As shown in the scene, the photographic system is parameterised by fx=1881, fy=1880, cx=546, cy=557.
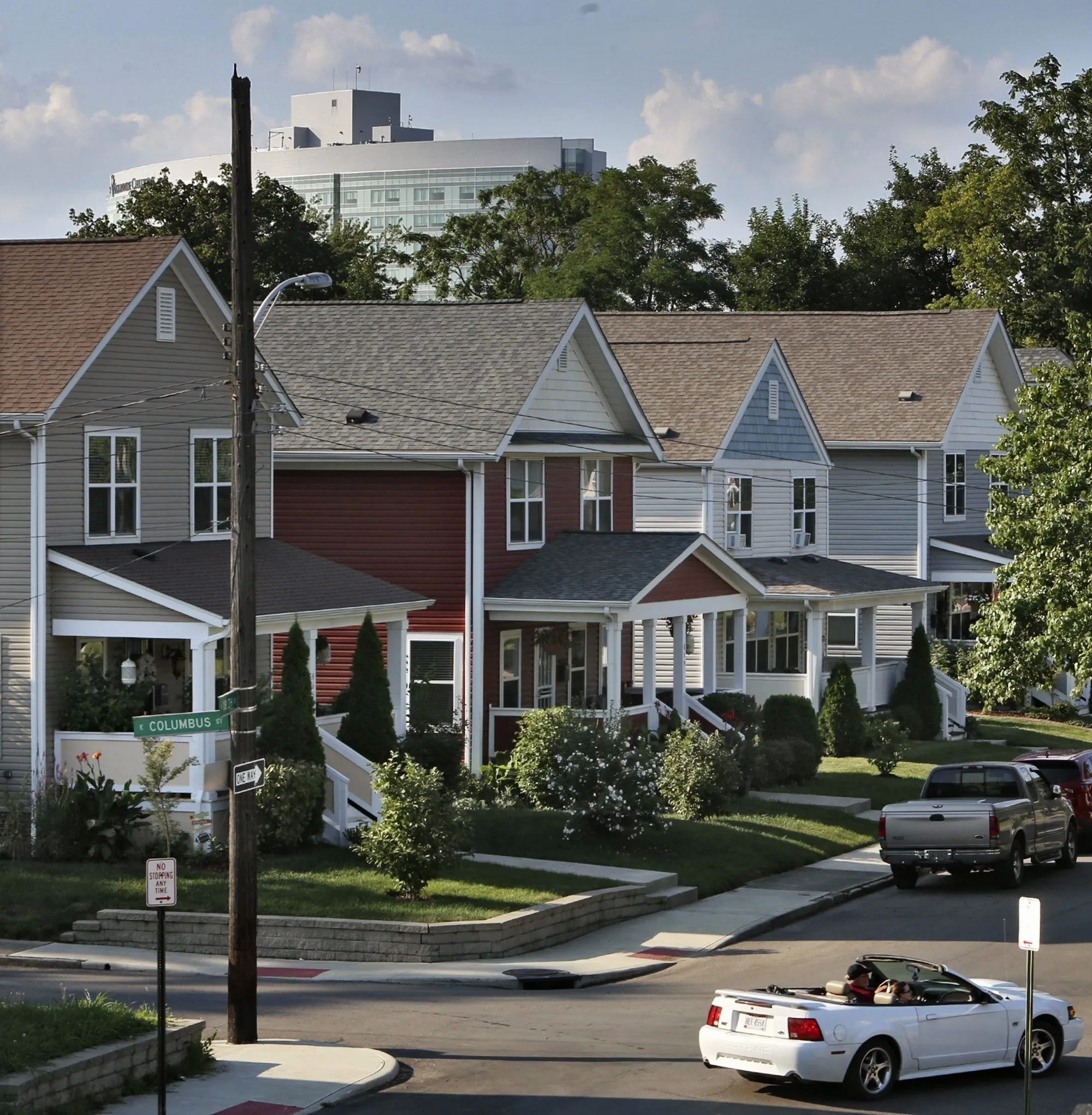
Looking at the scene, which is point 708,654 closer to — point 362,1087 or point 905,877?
point 905,877

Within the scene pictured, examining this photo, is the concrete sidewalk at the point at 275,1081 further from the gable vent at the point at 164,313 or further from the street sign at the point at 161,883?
the gable vent at the point at 164,313

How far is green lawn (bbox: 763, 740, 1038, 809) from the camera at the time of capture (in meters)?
35.9

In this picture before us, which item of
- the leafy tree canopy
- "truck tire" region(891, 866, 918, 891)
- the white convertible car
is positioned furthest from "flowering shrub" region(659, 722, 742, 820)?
the leafy tree canopy

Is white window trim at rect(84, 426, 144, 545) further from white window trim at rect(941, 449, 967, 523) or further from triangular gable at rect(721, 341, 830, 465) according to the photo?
white window trim at rect(941, 449, 967, 523)

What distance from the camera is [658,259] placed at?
3123 inches

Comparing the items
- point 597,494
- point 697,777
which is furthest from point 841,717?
point 697,777

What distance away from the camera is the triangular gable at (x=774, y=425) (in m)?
44.3

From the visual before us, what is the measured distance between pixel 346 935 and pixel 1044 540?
1698 centimetres

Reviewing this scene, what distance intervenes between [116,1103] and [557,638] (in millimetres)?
23511

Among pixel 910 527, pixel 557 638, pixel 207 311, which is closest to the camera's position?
pixel 207 311

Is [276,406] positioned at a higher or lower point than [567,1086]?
higher

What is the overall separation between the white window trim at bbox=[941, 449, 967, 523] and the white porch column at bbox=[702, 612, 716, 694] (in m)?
13.5

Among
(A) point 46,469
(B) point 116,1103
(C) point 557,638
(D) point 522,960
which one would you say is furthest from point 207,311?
(B) point 116,1103

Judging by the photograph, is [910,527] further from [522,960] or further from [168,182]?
[168,182]
